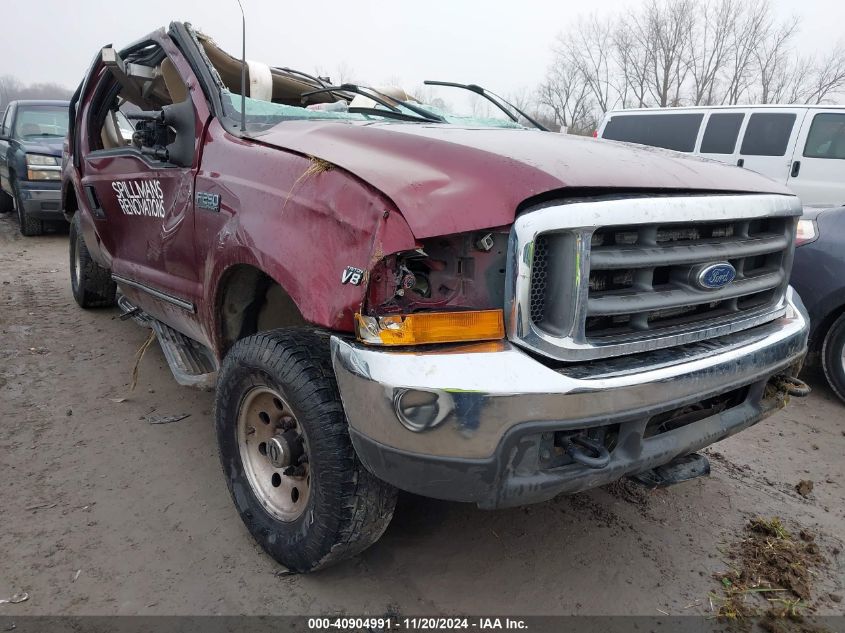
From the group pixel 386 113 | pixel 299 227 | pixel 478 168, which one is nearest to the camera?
pixel 478 168

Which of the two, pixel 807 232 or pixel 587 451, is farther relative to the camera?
pixel 807 232

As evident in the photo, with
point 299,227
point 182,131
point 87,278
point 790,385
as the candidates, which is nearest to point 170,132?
point 182,131

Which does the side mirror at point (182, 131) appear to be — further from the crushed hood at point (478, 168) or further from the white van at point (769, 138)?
the white van at point (769, 138)

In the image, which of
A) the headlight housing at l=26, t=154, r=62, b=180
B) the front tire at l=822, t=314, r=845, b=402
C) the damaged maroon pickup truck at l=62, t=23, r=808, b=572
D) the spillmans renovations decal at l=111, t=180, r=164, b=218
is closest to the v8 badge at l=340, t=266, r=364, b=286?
the damaged maroon pickup truck at l=62, t=23, r=808, b=572

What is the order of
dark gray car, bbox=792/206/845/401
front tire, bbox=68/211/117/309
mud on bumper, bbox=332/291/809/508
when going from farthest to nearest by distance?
front tire, bbox=68/211/117/309 → dark gray car, bbox=792/206/845/401 → mud on bumper, bbox=332/291/809/508

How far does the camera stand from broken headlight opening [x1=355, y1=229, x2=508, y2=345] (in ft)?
5.58

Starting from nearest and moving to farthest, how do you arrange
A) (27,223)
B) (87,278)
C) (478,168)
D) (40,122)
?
(478,168) < (87,278) < (27,223) < (40,122)

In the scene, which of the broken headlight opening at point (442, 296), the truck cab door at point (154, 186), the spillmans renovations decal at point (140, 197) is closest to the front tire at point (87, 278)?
the truck cab door at point (154, 186)

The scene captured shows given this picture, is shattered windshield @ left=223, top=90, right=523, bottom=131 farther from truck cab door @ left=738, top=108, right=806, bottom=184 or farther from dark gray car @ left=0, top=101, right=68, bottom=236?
dark gray car @ left=0, top=101, right=68, bottom=236

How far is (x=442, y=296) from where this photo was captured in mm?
1773

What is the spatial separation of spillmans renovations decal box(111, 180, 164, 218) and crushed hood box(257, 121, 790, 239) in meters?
0.90

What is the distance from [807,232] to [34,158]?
897 cm

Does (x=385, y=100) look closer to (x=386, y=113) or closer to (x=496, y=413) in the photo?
(x=386, y=113)

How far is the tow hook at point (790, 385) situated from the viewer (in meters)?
2.36
